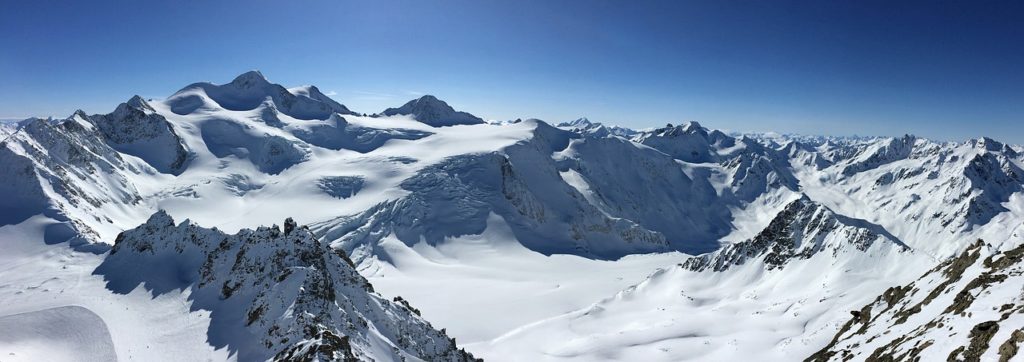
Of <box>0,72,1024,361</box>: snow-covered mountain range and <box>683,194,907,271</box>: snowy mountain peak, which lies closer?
<box>0,72,1024,361</box>: snow-covered mountain range

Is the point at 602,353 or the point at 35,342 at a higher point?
the point at 35,342

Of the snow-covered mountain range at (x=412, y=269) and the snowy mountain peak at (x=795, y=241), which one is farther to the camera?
the snowy mountain peak at (x=795, y=241)

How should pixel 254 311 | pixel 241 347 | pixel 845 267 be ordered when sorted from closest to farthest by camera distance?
1. pixel 241 347
2. pixel 254 311
3. pixel 845 267

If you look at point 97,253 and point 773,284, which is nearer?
point 97,253

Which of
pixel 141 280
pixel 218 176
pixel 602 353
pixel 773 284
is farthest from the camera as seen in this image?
pixel 218 176

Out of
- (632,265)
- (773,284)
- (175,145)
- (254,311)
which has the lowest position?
(632,265)

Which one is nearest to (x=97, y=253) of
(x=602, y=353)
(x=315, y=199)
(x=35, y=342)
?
(x=35, y=342)

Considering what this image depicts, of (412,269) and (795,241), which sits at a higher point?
(795,241)

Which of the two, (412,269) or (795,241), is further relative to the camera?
(412,269)

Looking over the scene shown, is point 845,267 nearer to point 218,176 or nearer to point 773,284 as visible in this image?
point 773,284
